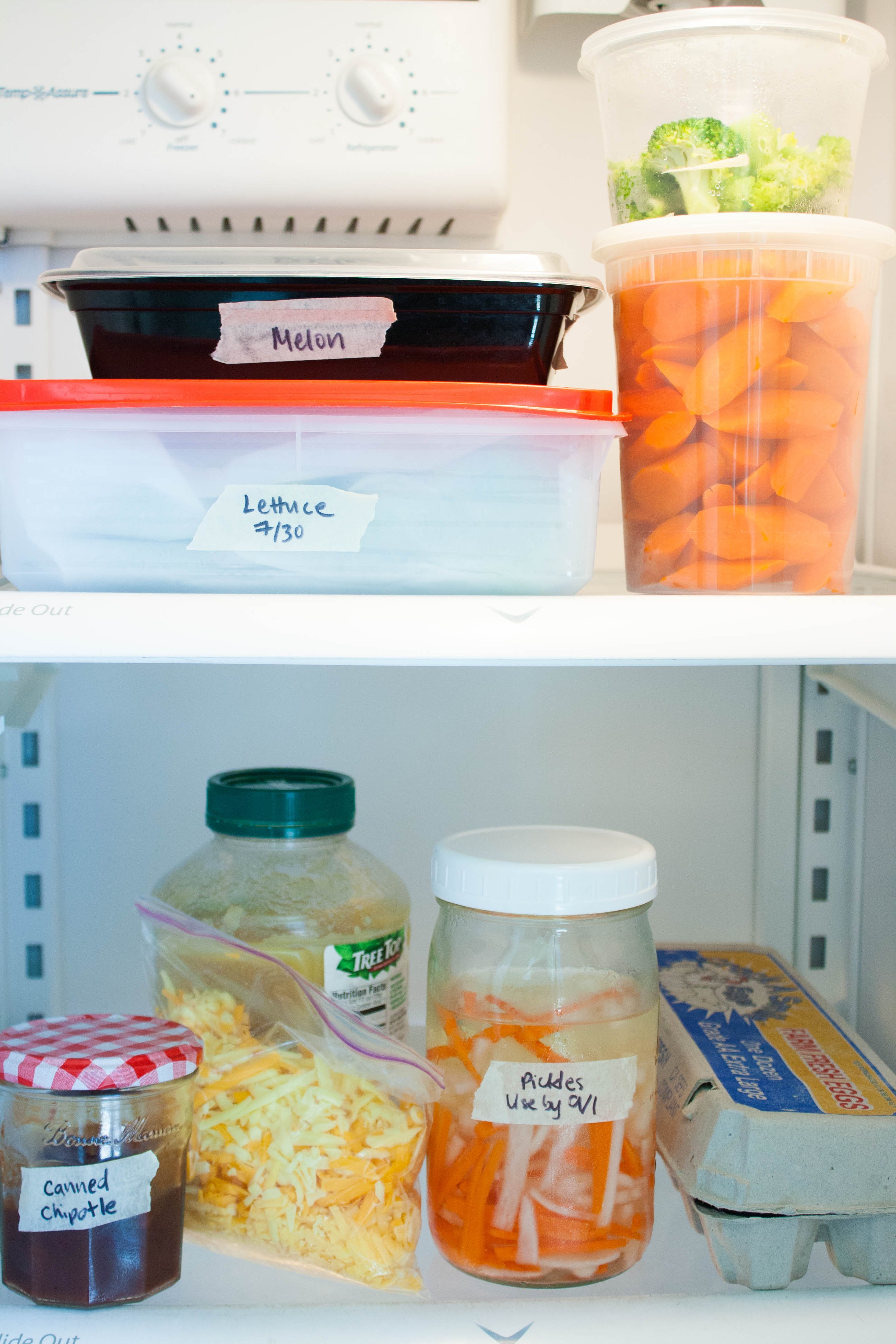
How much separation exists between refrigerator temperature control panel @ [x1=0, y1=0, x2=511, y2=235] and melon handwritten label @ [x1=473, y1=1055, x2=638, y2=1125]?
0.59 m

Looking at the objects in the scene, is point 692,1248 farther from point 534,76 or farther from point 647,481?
point 534,76

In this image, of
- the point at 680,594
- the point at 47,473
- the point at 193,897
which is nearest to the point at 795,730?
the point at 680,594

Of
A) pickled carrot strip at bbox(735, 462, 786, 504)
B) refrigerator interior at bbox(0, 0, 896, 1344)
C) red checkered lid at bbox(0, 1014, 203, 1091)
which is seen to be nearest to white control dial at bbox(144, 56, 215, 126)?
refrigerator interior at bbox(0, 0, 896, 1344)

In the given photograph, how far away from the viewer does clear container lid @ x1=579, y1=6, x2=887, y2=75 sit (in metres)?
0.60

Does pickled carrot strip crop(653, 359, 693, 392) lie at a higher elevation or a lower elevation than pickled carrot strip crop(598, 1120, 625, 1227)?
higher

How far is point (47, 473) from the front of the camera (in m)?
0.57

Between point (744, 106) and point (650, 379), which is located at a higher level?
point (744, 106)

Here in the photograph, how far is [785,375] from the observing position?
58 cm

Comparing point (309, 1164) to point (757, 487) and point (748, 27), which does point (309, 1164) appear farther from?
point (748, 27)

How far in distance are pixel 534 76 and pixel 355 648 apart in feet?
2.07

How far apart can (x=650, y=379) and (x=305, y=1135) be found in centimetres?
45

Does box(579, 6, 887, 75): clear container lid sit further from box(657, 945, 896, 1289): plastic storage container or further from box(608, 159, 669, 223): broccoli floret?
box(657, 945, 896, 1289): plastic storage container

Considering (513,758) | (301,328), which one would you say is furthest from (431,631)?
(513,758)

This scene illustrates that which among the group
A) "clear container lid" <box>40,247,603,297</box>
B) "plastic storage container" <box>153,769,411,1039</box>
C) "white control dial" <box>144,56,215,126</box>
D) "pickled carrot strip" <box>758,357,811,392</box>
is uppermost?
"white control dial" <box>144,56,215,126</box>
